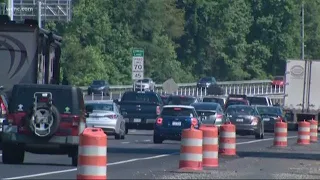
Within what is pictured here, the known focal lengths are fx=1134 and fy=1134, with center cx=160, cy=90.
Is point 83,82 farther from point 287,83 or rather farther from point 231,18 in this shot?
point 287,83

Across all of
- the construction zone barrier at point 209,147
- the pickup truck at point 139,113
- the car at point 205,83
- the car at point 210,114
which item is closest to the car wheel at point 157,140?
the car at point 210,114

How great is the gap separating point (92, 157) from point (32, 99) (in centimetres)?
892

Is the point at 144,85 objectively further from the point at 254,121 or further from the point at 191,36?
the point at 254,121

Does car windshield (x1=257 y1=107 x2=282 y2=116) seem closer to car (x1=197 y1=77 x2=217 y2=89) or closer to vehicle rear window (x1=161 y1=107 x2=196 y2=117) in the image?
vehicle rear window (x1=161 y1=107 x2=196 y2=117)

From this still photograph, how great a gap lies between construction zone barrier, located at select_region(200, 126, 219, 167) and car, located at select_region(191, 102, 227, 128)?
18824 mm

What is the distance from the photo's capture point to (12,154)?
2567cm

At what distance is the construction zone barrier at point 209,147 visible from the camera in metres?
24.5

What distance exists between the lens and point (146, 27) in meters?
104

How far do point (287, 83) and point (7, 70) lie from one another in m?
26.5

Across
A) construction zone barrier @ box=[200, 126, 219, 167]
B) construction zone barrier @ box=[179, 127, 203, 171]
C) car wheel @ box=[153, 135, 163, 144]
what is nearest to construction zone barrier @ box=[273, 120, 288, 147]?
car wheel @ box=[153, 135, 163, 144]

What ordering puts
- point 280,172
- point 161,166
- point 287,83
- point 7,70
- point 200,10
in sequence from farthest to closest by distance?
point 200,10 → point 287,83 → point 7,70 → point 161,166 → point 280,172

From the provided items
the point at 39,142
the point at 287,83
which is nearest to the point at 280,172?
the point at 39,142

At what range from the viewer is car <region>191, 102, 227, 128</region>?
44.1 meters

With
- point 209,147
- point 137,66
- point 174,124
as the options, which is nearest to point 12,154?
point 209,147
